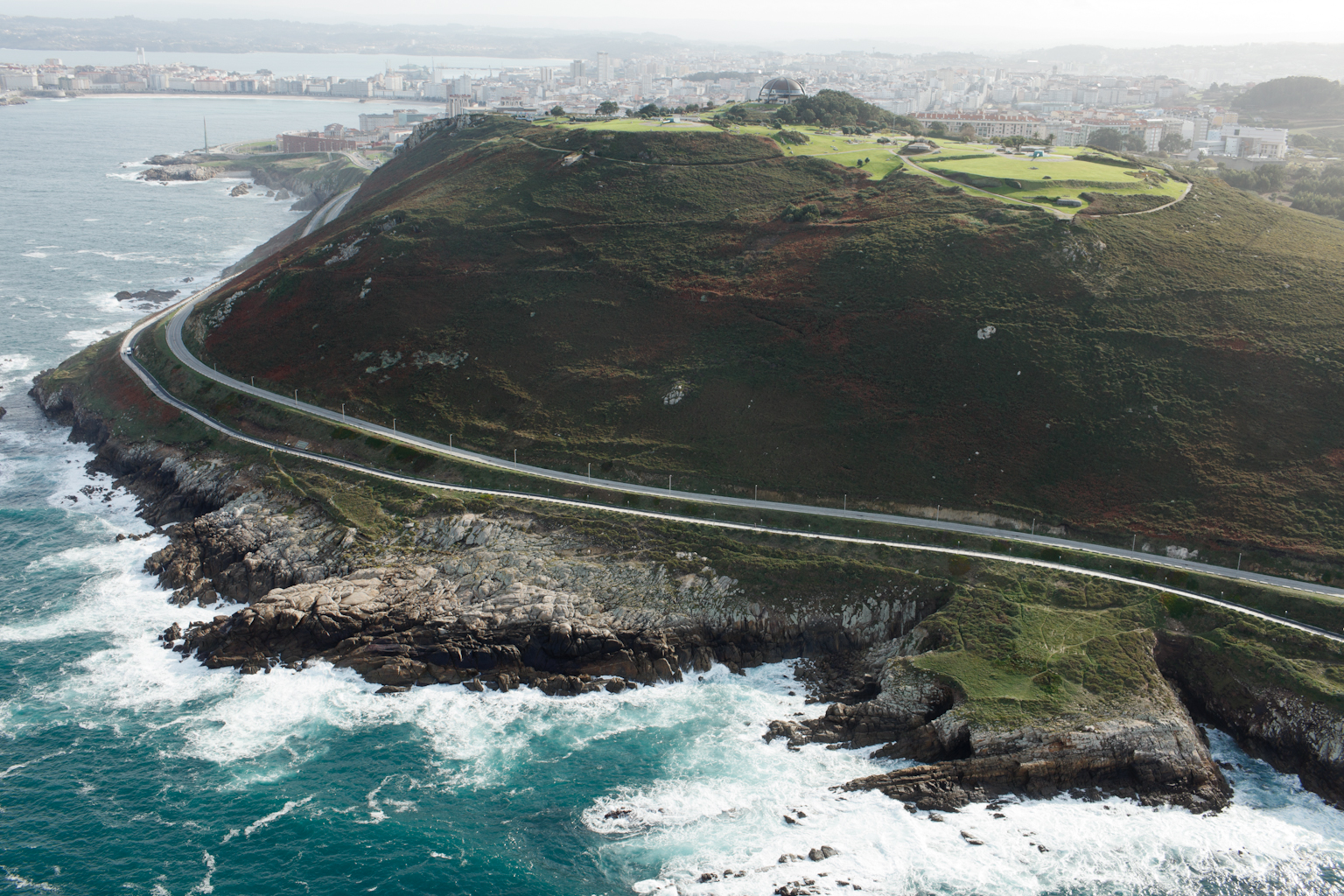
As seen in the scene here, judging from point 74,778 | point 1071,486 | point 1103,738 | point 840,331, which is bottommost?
point 74,778

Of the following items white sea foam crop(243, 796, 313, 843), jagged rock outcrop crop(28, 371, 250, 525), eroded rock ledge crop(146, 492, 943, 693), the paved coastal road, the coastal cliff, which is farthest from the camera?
jagged rock outcrop crop(28, 371, 250, 525)

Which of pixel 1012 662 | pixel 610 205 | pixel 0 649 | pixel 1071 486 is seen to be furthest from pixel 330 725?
pixel 610 205

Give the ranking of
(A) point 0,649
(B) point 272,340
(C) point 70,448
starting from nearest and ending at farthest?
(A) point 0,649
(C) point 70,448
(B) point 272,340

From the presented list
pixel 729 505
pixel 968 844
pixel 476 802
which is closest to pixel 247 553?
pixel 476 802

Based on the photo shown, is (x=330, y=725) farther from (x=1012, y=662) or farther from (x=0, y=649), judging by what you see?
(x=1012, y=662)

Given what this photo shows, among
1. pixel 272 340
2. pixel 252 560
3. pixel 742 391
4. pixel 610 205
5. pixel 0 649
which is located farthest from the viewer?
pixel 610 205

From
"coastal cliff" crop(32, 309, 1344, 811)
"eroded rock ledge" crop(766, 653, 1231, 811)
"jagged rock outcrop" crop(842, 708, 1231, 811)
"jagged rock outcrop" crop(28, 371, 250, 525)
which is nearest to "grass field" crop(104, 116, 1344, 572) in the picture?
"coastal cliff" crop(32, 309, 1344, 811)

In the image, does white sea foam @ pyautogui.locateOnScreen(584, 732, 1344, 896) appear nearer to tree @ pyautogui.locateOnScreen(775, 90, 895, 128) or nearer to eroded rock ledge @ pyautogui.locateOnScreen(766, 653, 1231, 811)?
eroded rock ledge @ pyautogui.locateOnScreen(766, 653, 1231, 811)
